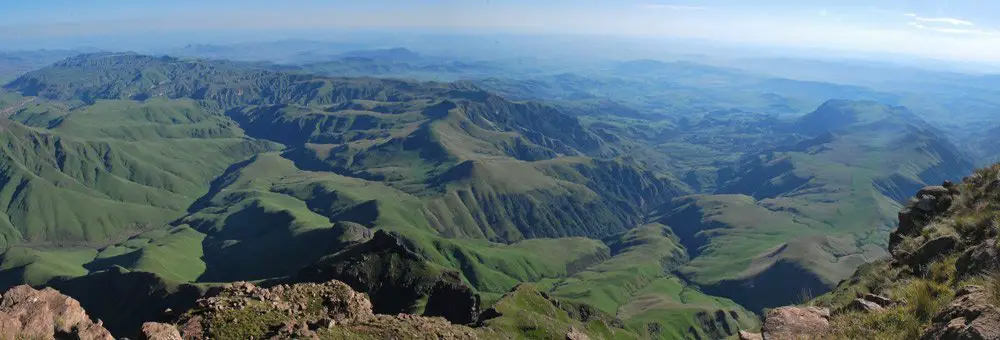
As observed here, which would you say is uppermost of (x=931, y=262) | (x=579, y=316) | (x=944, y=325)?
(x=944, y=325)

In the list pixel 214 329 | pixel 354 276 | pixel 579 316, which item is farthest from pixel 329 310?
pixel 579 316

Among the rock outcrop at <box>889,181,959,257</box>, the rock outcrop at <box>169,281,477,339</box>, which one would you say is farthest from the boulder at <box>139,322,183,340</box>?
the rock outcrop at <box>889,181,959,257</box>

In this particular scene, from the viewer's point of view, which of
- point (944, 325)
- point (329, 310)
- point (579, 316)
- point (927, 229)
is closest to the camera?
point (944, 325)

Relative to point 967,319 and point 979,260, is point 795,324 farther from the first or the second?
point 979,260

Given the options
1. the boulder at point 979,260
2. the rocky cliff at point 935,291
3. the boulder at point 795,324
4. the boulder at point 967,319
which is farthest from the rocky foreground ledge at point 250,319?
the boulder at point 979,260

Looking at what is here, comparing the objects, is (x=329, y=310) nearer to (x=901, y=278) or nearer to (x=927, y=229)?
(x=901, y=278)

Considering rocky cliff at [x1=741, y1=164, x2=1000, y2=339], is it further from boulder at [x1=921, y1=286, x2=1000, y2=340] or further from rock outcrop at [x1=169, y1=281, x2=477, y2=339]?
rock outcrop at [x1=169, y1=281, x2=477, y2=339]
